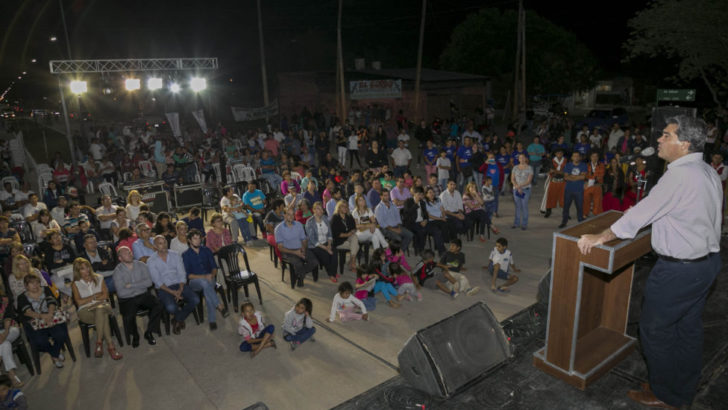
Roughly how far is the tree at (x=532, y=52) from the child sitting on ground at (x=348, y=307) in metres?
34.1

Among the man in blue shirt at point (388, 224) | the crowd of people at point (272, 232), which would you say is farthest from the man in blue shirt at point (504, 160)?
the man in blue shirt at point (388, 224)

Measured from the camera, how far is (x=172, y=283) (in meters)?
6.39

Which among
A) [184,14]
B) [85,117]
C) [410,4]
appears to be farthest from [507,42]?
[85,117]

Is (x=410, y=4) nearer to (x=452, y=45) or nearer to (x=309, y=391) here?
(x=452, y=45)

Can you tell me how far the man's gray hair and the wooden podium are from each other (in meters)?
0.65

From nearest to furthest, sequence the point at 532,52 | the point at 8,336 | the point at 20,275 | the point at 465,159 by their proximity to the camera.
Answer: the point at 8,336 → the point at 20,275 → the point at 465,159 → the point at 532,52

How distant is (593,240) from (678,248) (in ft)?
1.55

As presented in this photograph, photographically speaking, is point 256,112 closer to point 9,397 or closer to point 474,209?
point 474,209

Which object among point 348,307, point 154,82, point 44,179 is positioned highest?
point 154,82

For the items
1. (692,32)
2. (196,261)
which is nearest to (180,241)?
(196,261)

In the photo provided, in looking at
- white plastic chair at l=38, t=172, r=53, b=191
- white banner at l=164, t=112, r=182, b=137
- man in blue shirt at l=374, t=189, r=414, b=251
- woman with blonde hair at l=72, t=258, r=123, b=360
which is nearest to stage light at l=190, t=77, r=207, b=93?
white banner at l=164, t=112, r=182, b=137

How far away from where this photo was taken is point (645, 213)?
2.79m

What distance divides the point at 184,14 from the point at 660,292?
36.7 m

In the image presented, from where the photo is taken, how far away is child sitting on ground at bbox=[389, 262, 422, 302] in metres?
6.78
